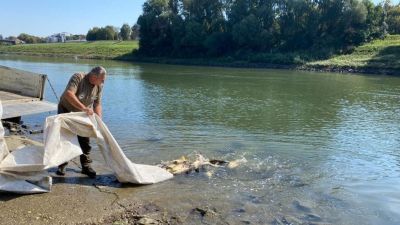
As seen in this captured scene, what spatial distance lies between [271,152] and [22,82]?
32.1 ft

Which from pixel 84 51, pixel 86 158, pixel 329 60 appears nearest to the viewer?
pixel 86 158

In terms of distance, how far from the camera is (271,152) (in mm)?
12367

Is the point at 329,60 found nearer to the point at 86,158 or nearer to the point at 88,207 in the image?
the point at 86,158

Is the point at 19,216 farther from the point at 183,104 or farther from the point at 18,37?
the point at 18,37

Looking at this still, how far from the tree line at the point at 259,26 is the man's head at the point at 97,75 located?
6548 cm

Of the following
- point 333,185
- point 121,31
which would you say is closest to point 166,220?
point 333,185

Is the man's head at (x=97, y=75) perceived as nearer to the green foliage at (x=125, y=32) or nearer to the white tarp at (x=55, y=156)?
the white tarp at (x=55, y=156)

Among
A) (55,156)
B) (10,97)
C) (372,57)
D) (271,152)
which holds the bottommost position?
(271,152)

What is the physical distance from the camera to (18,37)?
567 feet

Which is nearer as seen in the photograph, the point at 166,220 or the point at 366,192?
the point at 166,220

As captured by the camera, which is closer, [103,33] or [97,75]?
[97,75]

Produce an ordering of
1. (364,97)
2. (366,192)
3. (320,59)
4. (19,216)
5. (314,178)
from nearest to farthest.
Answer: (19,216)
(366,192)
(314,178)
(364,97)
(320,59)

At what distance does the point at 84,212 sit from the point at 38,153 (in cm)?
143

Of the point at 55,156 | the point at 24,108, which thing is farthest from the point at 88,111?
the point at 24,108
